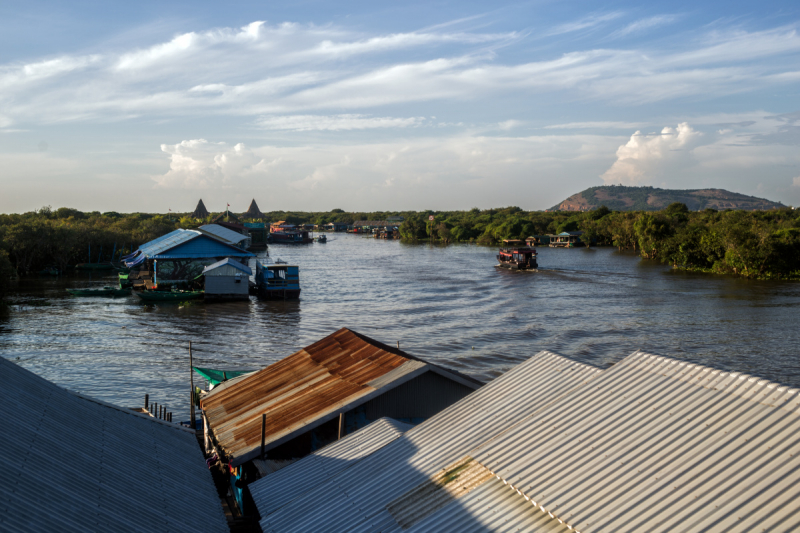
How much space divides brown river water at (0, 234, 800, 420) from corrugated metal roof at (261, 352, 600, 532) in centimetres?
1037

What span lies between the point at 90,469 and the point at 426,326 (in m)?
26.5

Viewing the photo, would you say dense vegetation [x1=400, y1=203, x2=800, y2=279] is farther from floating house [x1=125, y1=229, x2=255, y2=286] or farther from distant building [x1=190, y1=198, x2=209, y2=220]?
distant building [x1=190, y1=198, x2=209, y2=220]

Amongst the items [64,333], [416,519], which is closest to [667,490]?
[416,519]

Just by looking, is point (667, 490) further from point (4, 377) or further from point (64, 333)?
point (64, 333)

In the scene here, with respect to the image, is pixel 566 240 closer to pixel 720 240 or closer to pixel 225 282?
pixel 720 240

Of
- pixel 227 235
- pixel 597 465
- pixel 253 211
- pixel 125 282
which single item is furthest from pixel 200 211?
pixel 597 465

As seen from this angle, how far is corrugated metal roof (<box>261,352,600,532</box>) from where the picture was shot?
7.12 metres

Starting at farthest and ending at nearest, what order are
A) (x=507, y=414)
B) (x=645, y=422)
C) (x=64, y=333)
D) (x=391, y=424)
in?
1. (x=64, y=333)
2. (x=391, y=424)
3. (x=507, y=414)
4. (x=645, y=422)

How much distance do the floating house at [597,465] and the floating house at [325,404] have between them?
87.7 inches

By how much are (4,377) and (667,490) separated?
851 centimetres

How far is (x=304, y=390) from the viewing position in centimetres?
1211

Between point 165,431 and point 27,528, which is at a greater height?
point 27,528

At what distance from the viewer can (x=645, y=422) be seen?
6.10 meters

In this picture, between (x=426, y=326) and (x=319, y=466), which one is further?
(x=426, y=326)
